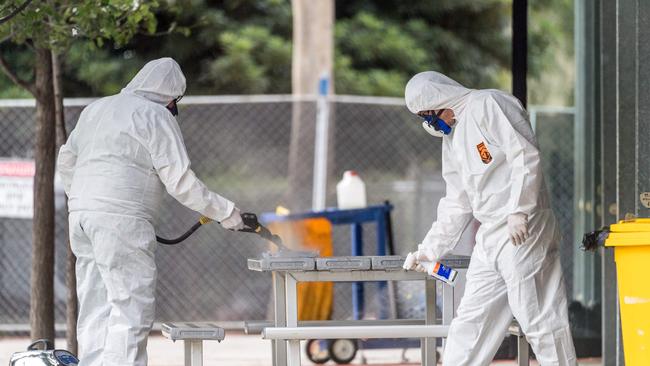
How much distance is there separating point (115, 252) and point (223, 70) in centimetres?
1245

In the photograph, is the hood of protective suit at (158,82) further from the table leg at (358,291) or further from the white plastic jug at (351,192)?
the white plastic jug at (351,192)

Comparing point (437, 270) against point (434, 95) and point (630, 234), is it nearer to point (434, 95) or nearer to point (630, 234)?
point (434, 95)

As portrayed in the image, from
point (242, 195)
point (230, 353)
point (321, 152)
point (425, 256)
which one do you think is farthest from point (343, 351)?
point (425, 256)

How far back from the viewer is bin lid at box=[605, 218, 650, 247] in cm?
574

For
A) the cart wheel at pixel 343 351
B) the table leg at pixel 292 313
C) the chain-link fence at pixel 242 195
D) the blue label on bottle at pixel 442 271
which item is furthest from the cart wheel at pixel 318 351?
the blue label on bottle at pixel 442 271

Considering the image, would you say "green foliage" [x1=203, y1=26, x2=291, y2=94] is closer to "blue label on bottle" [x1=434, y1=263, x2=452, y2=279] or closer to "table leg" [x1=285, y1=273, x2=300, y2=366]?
"table leg" [x1=285, y1=273, x2=300, y2=366]

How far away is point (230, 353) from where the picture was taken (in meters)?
10.4

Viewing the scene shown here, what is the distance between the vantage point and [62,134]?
8.24 metres

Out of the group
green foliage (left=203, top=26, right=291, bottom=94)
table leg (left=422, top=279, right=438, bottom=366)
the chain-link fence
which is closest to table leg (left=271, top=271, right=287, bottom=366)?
table leg (left=422, top=279, right=438, bottom=366)

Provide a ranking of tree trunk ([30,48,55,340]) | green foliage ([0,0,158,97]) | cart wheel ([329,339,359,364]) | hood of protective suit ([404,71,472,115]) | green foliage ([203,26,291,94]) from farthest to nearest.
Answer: green foliage ([203,26,291,94]) < cart wheel ([329,339,359,364]) < tree trunk ([30,48,55,340]) < green foliage ([0,0,158,97]) < hood of protective suit ([404,71,472,115])

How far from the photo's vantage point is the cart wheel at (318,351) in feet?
32.3

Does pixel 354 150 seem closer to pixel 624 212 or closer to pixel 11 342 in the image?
pixel 11 342

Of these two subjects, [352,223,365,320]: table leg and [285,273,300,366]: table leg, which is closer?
[285,273,300,366]: table leg

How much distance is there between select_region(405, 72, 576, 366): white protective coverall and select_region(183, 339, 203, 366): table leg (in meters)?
1.22
